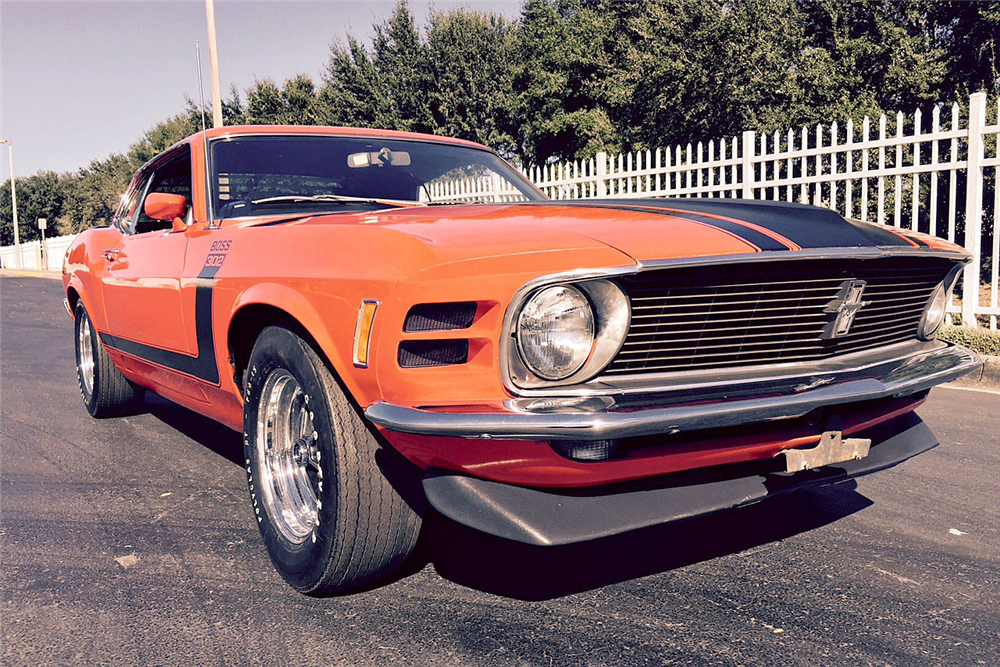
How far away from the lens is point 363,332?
2125mm

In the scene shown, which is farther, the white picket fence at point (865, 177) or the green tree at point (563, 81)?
the green tree at point (563, 81)

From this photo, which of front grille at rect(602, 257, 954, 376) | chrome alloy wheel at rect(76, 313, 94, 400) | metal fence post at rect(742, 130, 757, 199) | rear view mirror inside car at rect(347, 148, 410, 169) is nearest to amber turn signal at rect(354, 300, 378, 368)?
front grille at rect(602, 257, 954, 376)

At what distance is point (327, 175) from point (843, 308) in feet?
6.99


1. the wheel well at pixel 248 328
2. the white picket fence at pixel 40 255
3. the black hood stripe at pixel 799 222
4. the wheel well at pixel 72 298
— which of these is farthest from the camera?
the white picket fence at pixel 40 255

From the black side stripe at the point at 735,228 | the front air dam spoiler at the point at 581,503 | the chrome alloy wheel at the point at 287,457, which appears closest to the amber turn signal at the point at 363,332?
the front air dam spoiler at the point at 581,503

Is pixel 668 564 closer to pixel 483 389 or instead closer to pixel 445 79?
pixel 483 389

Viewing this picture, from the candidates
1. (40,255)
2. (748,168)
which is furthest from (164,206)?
(40,255)

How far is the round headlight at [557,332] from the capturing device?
2.00 meters

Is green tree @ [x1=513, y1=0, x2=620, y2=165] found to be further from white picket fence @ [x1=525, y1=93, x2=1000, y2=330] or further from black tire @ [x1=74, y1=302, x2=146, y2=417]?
black tire @ [x1=74, y1=302, x2=146, y2=417]

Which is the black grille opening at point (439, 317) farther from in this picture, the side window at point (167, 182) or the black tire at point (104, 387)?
the black tire at point (104, 387)

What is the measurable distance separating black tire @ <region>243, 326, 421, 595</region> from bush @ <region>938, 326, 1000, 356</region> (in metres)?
5.53

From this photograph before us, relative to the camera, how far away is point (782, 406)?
2.08 m

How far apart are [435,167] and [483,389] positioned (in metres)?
2.02

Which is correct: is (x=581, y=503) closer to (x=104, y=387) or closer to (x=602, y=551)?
(x=602, y=551)
